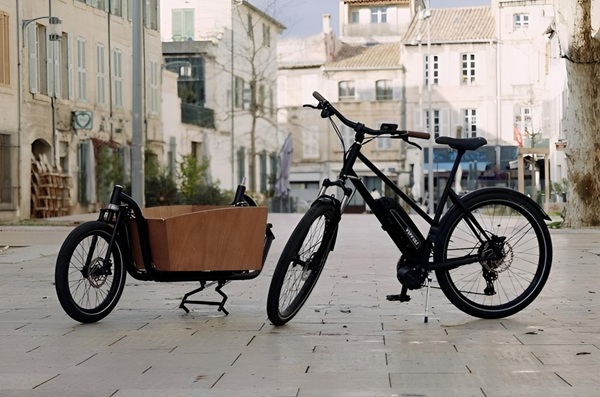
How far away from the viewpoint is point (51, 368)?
5633 mm

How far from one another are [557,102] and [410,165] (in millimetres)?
18683

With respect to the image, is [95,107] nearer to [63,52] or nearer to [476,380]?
[63,52]

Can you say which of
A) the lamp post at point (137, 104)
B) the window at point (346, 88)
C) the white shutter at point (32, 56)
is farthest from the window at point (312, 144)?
the lamp post at point (137, 104)

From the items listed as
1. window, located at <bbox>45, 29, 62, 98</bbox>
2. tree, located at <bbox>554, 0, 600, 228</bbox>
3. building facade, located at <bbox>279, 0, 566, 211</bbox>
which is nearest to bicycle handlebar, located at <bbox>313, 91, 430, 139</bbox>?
tree, located at <bbox>554, 0, 600, 228</bbox>

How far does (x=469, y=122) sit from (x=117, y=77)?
103ft

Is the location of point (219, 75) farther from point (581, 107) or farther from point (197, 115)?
point (581, 107)

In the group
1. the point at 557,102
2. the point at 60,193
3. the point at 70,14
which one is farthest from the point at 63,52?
the point at 557,102

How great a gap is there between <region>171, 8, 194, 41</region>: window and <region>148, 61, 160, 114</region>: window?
23.2ft

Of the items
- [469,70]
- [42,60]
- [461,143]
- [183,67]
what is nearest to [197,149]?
[183,67]

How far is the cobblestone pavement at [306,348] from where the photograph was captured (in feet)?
16.6

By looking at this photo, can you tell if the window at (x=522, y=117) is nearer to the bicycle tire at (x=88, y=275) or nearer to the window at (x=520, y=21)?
the window at (x=520, y=21)

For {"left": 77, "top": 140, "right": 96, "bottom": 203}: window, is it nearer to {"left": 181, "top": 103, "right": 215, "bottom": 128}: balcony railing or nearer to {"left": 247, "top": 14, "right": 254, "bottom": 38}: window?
{"left": 181, "top": 103, "right": 215, "bottom": 128}: balcony railing

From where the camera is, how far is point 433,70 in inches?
2630

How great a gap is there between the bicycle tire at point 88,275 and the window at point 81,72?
28.2 m
